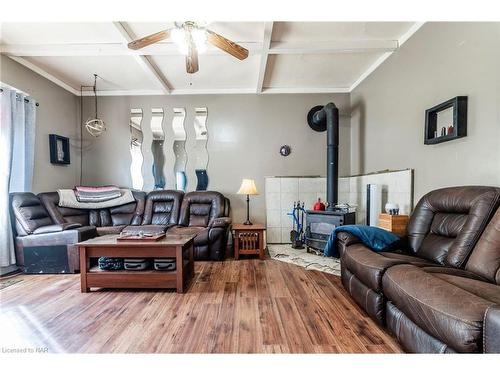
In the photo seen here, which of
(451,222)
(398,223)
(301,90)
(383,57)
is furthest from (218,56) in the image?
(451,222)

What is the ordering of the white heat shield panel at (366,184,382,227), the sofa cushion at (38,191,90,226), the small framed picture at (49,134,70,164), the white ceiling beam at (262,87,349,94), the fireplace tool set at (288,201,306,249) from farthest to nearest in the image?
the white ceiling beam at (262,87,349,94), the fireplace tool set at (288,201,306,249), the small framed picture at (49,134,70,164), the sofa cushion at (38,191,90,226), the white heat shield panel at (366,184,382,227)

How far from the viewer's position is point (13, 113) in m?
3.04

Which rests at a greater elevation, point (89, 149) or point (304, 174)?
point (89, 149)

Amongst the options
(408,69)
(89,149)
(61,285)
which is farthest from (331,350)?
(89,149)

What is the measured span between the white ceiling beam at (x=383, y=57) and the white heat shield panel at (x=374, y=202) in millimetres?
1736

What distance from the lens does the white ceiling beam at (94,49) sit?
291 centimetres

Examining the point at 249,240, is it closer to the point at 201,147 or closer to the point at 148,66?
the point at 201,147

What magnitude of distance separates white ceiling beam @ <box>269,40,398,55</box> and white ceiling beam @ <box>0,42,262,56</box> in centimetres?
28

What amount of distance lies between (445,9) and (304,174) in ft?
12.4

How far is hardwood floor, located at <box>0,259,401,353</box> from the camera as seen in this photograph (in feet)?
5.15

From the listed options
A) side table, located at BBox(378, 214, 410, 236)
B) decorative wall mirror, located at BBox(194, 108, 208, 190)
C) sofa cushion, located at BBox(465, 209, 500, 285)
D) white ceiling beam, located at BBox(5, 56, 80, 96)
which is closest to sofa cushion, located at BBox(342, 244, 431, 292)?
sofa cushion, located at BBox(465, 209, 500, 285)

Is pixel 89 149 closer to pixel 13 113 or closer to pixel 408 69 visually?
pixel 13 113

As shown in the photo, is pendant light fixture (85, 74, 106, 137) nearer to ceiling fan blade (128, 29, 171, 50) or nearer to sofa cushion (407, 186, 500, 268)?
ceiling fan blade (128, 29, 171, 50)
